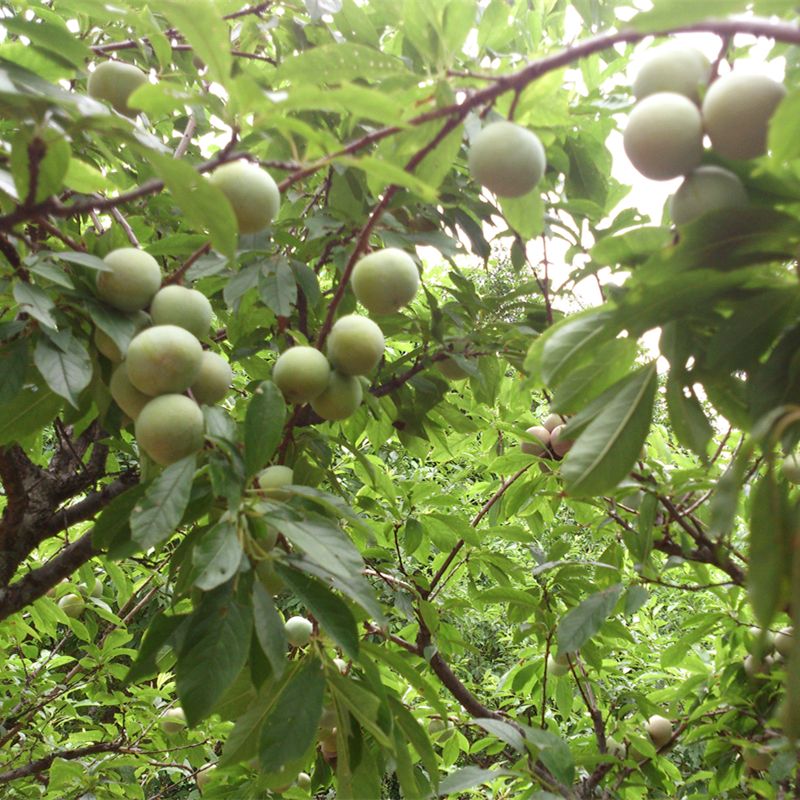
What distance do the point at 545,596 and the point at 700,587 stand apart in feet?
1.52

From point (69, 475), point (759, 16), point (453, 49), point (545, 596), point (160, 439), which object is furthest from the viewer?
point (545, 596)

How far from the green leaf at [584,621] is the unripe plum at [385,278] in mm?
865

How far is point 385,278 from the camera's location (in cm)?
127

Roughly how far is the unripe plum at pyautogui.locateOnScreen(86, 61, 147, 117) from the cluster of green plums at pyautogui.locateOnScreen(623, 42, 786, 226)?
3.82 feet

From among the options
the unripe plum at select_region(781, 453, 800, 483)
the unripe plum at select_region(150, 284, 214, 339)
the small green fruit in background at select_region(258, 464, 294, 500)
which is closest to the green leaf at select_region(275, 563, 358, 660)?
the small green fruit in background at select_region(258, 464, 294, 500)

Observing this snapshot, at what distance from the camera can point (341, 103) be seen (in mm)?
805

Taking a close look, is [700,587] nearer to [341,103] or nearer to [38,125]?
[341,103]

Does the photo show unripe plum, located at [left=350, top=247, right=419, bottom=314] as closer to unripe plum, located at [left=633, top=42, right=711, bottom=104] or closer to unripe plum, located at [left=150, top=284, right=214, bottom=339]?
unripe plum, located at [left=150, top=284, right=214, bottom=339]

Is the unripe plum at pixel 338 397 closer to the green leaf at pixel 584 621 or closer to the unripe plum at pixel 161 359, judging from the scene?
the unripe plum at pixel 161 359

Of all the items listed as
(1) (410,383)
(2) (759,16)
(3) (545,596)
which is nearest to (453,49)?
(2) (759,16)

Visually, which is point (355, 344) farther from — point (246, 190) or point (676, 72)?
point (676, 72)

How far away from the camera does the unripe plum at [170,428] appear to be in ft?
3.78

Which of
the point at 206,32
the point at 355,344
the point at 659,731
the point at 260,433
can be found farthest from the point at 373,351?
the point at 659,731

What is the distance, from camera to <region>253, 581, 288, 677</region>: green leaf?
108cm
